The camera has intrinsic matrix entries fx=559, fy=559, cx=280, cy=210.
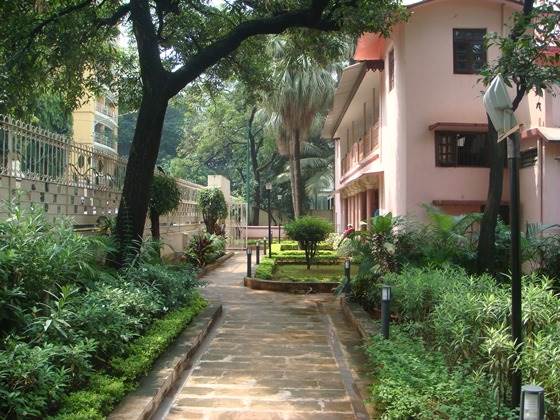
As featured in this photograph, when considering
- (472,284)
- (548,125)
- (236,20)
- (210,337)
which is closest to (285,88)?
(236,20)

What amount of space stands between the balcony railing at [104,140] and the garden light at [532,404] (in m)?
33.1

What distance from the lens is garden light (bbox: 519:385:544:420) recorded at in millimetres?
2898

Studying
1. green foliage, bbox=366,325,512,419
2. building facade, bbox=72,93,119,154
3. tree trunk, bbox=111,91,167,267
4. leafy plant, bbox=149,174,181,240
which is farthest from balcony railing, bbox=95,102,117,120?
green foliage, bbox=366,325,512,419

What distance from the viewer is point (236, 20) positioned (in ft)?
39.9

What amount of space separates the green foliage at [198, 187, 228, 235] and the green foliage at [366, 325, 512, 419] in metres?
17.1

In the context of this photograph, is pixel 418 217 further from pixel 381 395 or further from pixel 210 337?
pixel 381 395

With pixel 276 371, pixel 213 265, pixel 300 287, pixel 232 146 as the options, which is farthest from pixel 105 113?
pixel 276 371

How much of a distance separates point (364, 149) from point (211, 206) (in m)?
6.39

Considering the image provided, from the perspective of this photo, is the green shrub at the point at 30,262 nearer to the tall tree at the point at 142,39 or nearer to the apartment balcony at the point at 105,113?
the tall tree at the point at 142,39

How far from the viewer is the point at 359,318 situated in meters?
8.59

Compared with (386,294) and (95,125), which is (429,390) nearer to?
(386,294)

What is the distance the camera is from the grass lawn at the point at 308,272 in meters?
14.1

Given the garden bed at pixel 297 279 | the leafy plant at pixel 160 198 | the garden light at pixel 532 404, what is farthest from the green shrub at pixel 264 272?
the garden light at pixel 532 404

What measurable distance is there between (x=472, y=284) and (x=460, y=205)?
8.26m
